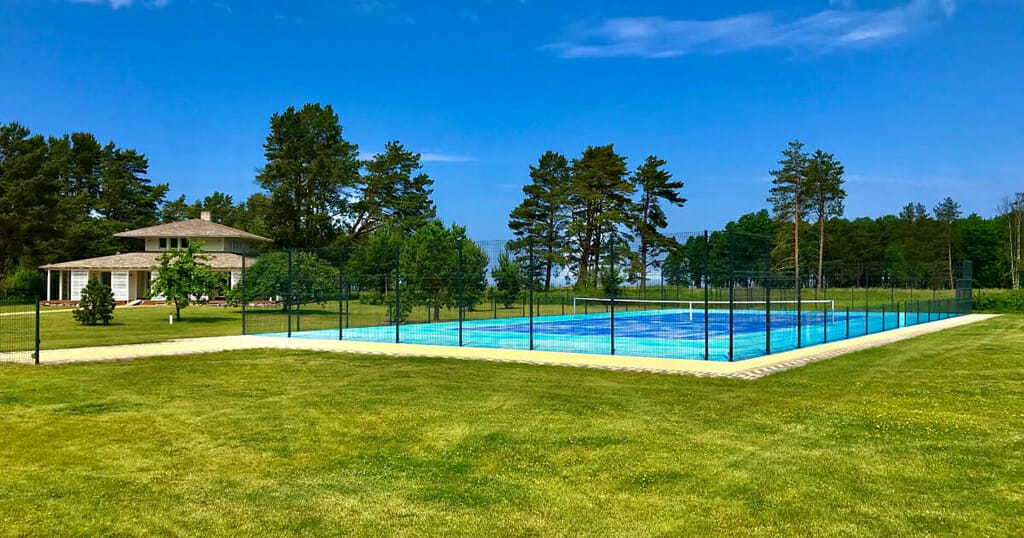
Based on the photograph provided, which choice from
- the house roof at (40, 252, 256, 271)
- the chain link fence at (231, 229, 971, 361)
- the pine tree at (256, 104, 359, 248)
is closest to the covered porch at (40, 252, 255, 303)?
the house roof at (40, 252, 256, 271)

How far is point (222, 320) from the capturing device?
27.3 m

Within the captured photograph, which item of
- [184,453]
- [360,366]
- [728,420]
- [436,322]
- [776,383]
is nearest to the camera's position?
[184,453]

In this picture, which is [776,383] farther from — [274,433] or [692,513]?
[274,433]

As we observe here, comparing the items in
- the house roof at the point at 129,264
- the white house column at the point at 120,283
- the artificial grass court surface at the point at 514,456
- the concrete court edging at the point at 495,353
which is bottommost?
the concrete court edging at the point at 495,353

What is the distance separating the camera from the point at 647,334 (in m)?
19.8

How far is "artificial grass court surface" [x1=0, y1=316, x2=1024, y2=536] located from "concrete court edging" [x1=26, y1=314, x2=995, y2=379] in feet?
4.57

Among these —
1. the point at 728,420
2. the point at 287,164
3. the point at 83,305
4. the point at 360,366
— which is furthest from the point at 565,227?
the point at 728,420

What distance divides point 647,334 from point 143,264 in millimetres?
33942

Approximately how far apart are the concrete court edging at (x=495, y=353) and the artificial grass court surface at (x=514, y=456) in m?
1.39

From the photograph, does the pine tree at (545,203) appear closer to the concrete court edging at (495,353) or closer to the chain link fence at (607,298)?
the chain link fence at (607,298)

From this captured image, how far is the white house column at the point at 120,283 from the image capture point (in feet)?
132

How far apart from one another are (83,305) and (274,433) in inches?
871

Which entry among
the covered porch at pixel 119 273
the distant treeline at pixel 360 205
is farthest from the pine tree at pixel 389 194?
the covered porch at pixel 119 273

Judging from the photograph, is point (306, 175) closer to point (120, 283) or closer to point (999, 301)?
point (120, 283)
